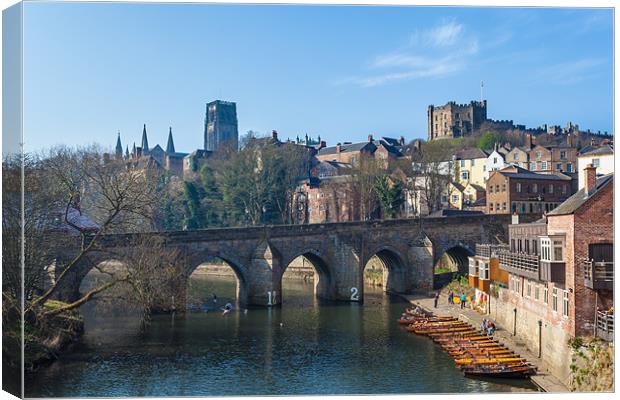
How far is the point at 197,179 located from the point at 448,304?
4502cm

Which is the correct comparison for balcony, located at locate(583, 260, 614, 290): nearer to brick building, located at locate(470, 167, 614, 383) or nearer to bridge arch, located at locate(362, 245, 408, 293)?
brick building, located at locate(470, 167, 614, 383)

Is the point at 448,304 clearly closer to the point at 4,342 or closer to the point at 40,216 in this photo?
the point at 40,216

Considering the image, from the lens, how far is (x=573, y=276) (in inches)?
876

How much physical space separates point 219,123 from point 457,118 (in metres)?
59.9

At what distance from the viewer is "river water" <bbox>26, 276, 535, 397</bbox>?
25.7 m

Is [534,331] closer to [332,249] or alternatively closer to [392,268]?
[332,249]

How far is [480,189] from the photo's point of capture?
77125 mm

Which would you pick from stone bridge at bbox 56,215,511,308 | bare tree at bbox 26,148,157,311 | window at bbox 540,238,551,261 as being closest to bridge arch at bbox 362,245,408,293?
stone bridge at bbox 56,215,511,308

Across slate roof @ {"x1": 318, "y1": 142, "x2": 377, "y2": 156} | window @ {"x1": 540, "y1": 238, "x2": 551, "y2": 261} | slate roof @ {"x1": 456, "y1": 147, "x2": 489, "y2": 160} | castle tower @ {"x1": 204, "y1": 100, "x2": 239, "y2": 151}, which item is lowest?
window @ {"x1": 540, "y1": 238, "x2": 551, "y2": 261}

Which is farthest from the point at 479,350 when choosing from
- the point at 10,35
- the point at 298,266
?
the point at 298,266

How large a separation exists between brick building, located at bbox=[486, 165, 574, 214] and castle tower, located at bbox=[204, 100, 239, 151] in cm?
9598

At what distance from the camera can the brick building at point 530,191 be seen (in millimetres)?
65188

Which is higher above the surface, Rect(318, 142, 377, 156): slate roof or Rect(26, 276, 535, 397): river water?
Rect(318, 142, 377, 156): slate roof

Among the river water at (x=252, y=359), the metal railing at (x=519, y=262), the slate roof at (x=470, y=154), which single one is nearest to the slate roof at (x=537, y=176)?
the slate roof at (x=470, y=154)
